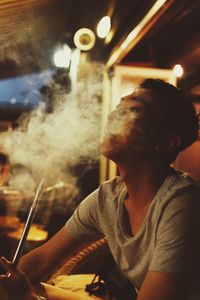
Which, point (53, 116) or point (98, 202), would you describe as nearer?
point (98, 202)

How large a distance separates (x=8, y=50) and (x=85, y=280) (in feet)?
20.9

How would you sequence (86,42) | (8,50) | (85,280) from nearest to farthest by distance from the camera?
(85,280), (86,42), (8,50)

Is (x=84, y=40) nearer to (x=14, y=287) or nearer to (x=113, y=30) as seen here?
(x=113, y=30)

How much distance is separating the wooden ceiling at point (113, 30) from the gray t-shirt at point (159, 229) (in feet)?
9.95

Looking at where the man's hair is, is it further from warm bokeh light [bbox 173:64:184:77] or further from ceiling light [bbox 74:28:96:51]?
ceiling light [bbox 74:28:96:51]

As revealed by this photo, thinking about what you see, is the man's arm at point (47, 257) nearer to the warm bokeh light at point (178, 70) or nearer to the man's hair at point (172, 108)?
the man's hair at point (172, 108)

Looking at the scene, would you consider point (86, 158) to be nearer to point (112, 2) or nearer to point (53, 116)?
point (53, 116)

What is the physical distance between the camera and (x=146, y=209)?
2.34 meters

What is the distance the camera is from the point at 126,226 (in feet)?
7.73

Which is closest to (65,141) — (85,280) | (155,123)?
(85,280)

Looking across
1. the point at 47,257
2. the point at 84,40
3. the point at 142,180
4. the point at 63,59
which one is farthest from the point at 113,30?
the point at 47,257

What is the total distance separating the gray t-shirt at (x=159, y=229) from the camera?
1.90 meters

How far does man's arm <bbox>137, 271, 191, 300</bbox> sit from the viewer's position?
5.90 feet

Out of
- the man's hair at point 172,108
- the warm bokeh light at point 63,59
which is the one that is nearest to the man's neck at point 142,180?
the man's hair at point 172,108
